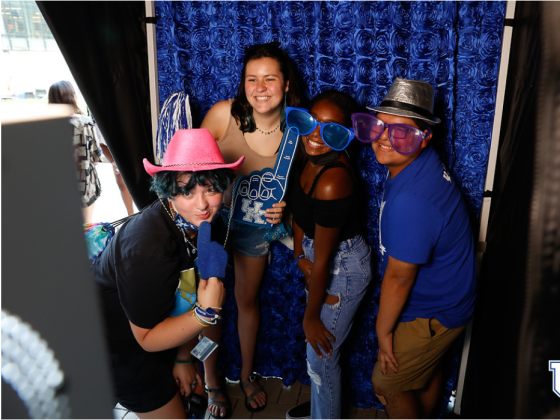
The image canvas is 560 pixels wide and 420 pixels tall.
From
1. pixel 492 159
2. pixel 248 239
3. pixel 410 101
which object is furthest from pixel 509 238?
pixel 248 239

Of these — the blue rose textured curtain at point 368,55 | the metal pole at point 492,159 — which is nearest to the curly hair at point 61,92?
the blue rose textured curtain at point 368,55

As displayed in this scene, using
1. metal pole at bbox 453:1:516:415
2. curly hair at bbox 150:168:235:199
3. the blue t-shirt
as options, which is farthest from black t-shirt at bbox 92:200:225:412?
metal pole at bbox 453:1:516:415

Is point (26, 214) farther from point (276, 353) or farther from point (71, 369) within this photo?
point (276, 353)

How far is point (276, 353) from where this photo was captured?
2484 mm

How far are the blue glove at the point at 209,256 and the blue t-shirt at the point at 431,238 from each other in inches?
25.8

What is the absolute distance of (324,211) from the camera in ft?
5.14

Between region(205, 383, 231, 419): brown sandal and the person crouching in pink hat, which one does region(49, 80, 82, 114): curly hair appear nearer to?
the person crouching in pink hat

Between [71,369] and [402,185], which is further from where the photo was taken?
[402,185]

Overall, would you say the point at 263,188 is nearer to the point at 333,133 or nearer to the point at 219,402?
the point at 333,133

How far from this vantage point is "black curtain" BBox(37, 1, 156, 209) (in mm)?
1884

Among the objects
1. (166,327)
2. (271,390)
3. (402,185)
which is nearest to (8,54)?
(166,327)

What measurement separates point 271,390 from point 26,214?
8.12ft

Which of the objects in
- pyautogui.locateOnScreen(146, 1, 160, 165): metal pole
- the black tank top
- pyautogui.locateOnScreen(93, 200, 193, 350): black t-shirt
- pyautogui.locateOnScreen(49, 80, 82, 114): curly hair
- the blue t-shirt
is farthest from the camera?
pyautogui.locateOnScreen(49, 80, 82, 114): curly hair

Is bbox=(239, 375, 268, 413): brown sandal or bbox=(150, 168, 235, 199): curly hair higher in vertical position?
bbox=(150, 168, 235, 199): curly hair
